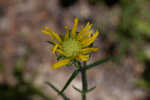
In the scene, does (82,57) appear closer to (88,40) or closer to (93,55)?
(88,40)

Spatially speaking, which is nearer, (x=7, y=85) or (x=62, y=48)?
(x=62, y=48)

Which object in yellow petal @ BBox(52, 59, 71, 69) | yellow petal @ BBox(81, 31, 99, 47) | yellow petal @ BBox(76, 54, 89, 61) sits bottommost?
yellow petal @ BBox(52, 59, 71, 69)

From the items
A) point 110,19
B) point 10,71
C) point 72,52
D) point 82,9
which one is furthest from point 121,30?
point 72,52

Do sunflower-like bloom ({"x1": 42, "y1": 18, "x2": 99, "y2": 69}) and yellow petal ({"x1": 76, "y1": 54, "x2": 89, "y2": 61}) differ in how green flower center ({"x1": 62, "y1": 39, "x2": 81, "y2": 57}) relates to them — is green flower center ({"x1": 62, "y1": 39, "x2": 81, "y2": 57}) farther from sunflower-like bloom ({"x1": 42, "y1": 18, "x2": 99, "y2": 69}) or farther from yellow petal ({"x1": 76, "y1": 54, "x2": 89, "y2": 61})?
yellow petal ({"x1": 76, "y1": 54, "x2": 89, "y2": 61})

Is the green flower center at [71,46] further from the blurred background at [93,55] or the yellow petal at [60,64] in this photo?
the blurred background at [93,55]

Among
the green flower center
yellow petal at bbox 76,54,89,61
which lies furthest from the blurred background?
yellow petal at bbox 76,54,89,61

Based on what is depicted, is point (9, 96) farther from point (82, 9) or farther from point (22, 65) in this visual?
point (82, 9)

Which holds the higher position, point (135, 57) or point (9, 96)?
point (135, 57)

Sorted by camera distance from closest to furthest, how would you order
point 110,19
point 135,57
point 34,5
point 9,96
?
point 9,96
point 135,57
point 110,19
point 34,5
